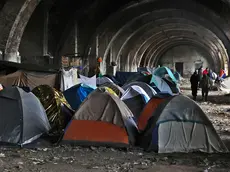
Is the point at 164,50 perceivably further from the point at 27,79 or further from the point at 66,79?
the point at 27,79

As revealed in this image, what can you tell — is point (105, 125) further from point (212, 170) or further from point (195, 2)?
point (195, 2)

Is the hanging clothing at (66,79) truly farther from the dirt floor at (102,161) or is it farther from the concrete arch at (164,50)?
the concrete arch at (164,50)

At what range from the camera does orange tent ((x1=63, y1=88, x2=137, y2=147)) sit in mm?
7383

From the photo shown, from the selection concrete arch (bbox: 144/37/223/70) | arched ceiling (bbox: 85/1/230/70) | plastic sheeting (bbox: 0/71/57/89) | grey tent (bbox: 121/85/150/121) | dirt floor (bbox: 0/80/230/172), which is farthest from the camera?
concrete arch (bbox: 144/37/223/70)

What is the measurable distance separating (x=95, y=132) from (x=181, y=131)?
1828mm

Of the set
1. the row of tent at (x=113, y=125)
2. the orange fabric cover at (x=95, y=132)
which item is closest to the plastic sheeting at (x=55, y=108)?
the row of tent at (x=113, y=125)

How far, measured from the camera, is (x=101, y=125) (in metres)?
7.49

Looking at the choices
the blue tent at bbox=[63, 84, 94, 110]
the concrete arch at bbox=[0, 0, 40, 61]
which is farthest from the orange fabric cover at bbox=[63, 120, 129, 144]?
the concrete arch at bbox=[0, 0, 40, 61]

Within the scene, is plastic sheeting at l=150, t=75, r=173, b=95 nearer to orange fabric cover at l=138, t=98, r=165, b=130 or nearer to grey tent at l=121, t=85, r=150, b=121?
grey tent at l=121, t=85, r=150, b=121

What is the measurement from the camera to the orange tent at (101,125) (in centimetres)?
738

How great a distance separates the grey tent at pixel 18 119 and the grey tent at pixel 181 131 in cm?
250

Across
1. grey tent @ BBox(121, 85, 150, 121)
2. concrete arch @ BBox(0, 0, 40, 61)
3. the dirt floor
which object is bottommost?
the dirt floor

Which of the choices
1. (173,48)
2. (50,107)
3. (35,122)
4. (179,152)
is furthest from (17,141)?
(173,48)

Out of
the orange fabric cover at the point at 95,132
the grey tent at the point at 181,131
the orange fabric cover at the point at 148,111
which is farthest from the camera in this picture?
the orange fabric cover at the point at 148,111
